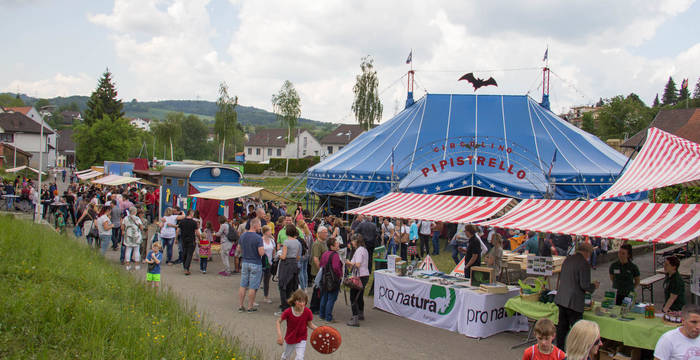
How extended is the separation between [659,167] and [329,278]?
619 cm

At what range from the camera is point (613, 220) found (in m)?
7.52

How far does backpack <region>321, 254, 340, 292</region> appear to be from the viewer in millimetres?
8289

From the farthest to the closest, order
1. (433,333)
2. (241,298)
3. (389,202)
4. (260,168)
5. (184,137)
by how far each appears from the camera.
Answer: (184,137)
(260,168)
(389,202)
(241,298)
(433,333)

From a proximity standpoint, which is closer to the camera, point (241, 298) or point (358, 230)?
point (241, 298)

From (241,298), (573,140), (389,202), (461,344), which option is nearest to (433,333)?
(461,344)

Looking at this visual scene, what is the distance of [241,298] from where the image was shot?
29.0ft

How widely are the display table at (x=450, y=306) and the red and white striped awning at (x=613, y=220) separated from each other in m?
1.23

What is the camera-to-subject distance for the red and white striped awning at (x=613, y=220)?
6.52m

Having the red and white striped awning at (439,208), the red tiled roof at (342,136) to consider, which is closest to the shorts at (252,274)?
the red and white striped awning at (439,208)

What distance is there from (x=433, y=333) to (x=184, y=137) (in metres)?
105

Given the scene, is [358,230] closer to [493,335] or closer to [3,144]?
[493,335]

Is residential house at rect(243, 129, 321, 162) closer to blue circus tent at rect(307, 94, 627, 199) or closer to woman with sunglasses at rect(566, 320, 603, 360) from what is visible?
blue circus tent at rect(307, 94, 627, 199)

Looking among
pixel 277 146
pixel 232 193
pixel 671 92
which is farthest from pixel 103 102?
pixel 671 92

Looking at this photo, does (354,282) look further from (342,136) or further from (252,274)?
(342,136)
